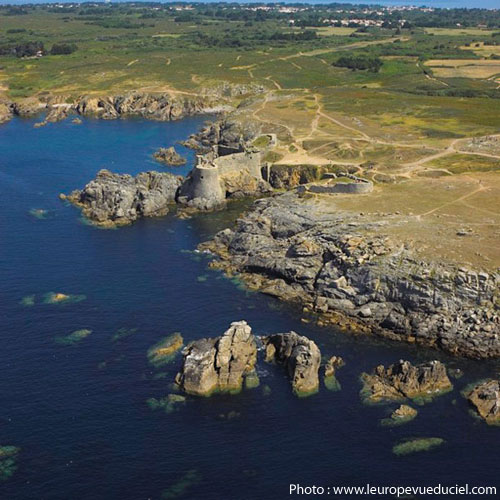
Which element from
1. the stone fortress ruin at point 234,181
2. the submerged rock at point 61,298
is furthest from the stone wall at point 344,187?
the submerged rock at point 61,298

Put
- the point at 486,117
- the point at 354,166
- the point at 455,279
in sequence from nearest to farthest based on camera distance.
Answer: the point at 455,279 < the point at 354,166 < the point at 486,117

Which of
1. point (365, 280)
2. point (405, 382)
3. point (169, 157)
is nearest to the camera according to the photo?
point (405, 382)

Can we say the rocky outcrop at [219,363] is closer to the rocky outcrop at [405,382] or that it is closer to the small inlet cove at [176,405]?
the small inlet cove at [176,405]

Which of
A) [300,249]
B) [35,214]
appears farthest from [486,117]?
[35,214]

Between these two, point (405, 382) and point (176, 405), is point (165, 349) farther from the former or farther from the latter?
point (405, 382)

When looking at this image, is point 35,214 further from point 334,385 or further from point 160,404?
point 334,385

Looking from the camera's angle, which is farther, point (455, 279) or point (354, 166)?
point (354, 166)

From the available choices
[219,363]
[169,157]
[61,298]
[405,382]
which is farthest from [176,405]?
[169,157]

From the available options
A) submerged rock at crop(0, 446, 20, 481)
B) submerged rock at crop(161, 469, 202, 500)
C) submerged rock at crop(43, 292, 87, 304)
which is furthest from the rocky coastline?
submerged rock at crop(43, 292, 87, 304)
